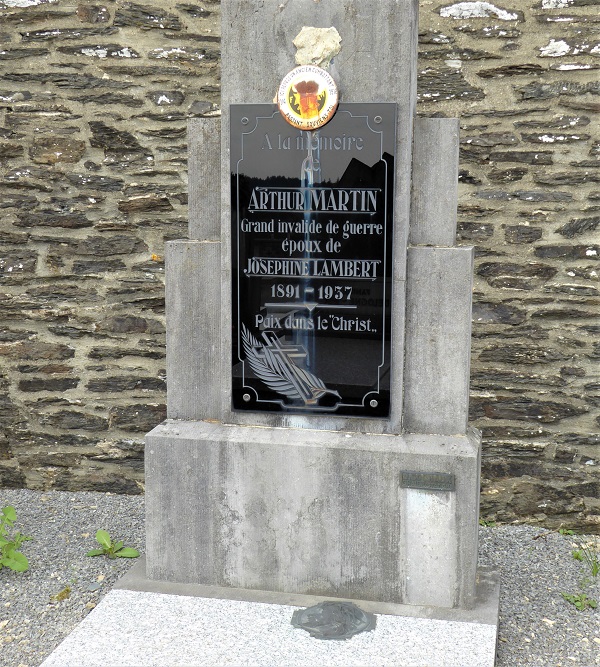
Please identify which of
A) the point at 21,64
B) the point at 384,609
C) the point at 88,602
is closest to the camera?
the point at 384,609

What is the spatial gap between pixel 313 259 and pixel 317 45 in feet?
2.64

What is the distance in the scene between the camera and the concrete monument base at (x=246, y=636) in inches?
109

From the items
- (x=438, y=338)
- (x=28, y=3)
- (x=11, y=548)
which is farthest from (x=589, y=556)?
(x=28, y=3)

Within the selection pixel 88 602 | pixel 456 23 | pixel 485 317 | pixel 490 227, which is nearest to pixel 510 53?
pixel 456 23

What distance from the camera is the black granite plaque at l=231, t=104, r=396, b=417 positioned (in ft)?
10.3

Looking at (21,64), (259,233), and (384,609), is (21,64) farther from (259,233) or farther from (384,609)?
(384,609)

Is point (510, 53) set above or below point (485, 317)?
above

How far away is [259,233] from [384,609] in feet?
5.02

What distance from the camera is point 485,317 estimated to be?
4578 mm

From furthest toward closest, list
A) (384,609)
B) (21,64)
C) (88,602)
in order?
(21,64) < (88,602) < (384,609)

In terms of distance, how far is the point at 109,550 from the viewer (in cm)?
400

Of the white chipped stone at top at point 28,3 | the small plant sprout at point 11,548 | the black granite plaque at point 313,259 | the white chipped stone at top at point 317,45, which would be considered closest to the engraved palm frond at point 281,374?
the black granite plaque at point 313,259

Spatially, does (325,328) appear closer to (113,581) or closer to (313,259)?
(313,259)

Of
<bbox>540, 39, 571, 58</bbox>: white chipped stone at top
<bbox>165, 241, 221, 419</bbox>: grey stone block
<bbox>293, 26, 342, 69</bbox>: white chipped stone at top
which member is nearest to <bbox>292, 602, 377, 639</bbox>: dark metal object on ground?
<bbox>165, 241, 221, 419</bbox>: grey stone block
